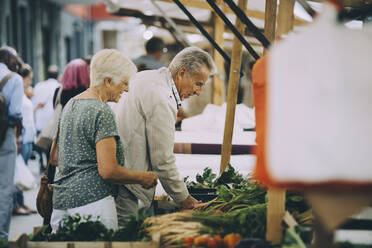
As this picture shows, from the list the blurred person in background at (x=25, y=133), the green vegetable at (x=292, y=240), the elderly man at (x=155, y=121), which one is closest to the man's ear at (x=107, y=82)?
the elderly man at (x=155, y=121)

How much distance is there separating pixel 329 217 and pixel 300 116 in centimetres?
31

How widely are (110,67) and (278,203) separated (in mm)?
1325

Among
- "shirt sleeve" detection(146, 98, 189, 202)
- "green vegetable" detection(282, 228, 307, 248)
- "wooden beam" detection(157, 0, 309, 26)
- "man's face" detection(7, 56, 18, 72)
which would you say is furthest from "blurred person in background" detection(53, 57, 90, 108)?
"green vegetable" detection(282, 228, 307, 248)

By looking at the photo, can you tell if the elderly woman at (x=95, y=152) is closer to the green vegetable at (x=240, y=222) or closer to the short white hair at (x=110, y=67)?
the short white hair at (x=110, y=67)

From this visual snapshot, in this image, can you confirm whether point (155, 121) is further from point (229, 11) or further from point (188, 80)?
point (229, 11)

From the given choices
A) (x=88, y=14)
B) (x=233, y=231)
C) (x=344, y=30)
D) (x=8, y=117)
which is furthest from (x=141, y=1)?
(x=88, y=14)

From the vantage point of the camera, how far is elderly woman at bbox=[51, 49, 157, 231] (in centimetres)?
289

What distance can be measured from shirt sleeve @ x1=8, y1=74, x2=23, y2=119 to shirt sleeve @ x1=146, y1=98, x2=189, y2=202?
9.39 ft

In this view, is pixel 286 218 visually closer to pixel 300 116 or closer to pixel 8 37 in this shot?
pixel 300 116

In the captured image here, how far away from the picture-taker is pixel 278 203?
221 centimetres

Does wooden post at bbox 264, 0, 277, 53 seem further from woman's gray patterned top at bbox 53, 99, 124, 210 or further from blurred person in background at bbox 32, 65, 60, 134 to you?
blurred person in background at bbox 32, 65, 60, 134

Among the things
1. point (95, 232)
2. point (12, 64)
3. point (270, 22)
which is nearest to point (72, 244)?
point (95, 232)

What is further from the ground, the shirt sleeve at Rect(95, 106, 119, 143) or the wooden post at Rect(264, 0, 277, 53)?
the wooden post at Rect(264, 0, 277, 53)

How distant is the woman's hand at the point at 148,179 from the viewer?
3037 mm
